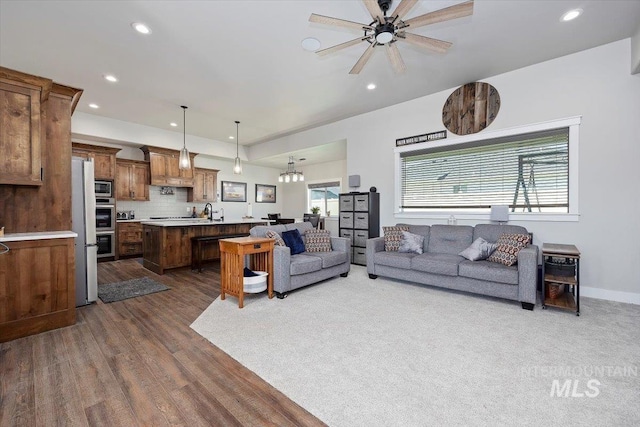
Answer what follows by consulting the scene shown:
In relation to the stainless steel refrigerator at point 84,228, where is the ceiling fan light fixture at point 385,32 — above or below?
above

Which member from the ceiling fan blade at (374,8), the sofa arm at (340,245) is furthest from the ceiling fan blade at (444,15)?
the sofa arm at (340,245)

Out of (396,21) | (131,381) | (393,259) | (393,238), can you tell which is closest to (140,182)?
(131,381)

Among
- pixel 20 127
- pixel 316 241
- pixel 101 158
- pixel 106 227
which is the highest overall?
pixel 101 158

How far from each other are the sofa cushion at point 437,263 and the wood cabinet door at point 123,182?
646 centimetres

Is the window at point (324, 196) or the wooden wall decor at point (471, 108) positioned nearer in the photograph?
the wooden wall decor at point (471, 108)

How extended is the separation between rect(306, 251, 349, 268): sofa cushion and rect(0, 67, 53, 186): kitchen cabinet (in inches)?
131

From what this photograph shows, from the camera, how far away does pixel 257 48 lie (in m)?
3.30

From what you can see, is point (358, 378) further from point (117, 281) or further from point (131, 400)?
point (117, 281)

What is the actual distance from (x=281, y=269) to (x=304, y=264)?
36 cm

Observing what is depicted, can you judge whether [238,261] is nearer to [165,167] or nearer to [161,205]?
[165,167]

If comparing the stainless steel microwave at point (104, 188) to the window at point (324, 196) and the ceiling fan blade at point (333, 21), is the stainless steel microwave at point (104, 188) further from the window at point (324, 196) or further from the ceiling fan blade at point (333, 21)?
the ceiling fan blade at point (333, 21)

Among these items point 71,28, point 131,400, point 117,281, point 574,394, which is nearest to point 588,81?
point 574,394

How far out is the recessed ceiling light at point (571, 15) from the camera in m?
2.70

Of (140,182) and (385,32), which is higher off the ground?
(385,32)
